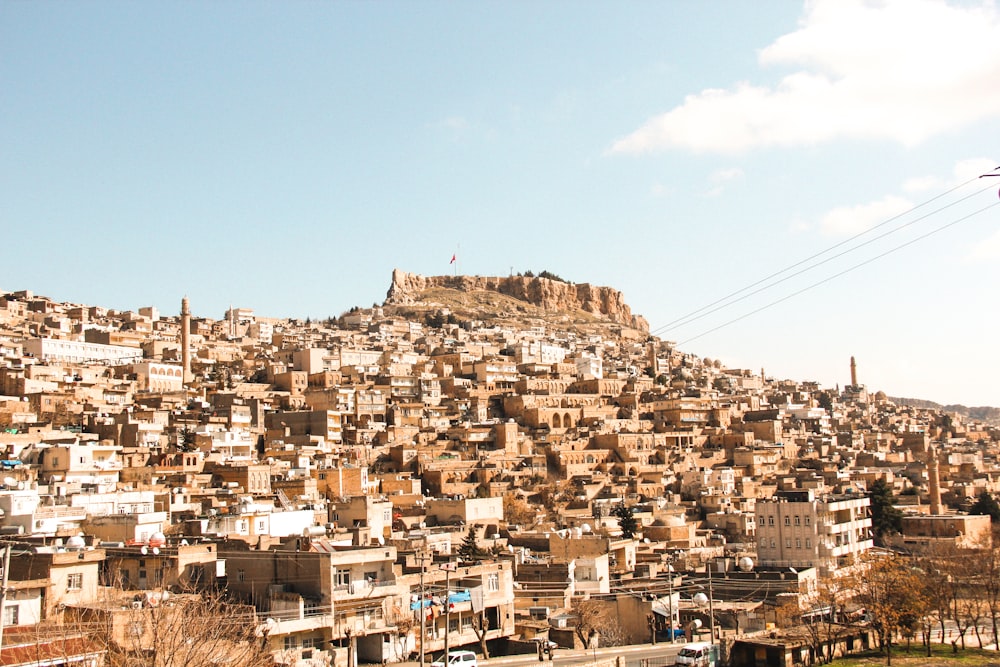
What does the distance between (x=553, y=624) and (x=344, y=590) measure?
6420mm

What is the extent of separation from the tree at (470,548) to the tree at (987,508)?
1074 inches

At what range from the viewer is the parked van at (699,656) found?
20594 millimetres

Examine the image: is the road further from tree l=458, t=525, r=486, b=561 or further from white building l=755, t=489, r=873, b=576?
white building l=755, t=489, r=873, b=576

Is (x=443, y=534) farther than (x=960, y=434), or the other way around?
(x=960, y=434)

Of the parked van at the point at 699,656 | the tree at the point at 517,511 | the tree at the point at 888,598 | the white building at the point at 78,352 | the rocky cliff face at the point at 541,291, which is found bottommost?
the parked van at the point at 699,656

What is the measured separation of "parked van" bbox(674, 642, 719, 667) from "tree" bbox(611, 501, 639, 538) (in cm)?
1906

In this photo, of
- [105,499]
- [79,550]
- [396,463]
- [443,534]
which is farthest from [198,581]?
[396,463]

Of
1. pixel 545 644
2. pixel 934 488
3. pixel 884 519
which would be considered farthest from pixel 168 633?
pixel 934 488

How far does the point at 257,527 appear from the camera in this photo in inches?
1155

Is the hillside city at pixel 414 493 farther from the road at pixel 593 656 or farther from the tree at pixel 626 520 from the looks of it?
the road at pixel 593 656

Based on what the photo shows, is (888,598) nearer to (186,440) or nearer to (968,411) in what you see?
(186,440)

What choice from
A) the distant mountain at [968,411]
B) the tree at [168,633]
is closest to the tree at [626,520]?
the tree at [168,633]

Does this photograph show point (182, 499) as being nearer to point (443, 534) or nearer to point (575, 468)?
point (443, 534)

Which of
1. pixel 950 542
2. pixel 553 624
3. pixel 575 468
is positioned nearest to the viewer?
pixel 553 624
